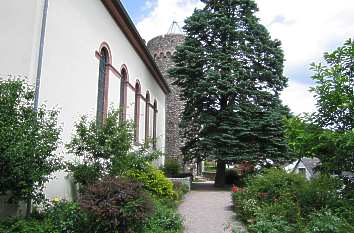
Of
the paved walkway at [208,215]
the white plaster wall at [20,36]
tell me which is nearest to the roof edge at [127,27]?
the white plaster wall at [20,36]

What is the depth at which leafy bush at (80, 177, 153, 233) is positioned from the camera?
7.68 m

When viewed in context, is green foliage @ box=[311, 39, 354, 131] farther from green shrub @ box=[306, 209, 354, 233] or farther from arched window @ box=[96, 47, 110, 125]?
arched window @ box=[96, 47, 110, 125]

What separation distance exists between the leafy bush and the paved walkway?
7.63 feet

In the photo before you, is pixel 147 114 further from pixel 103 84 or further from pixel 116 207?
pixel 116 207

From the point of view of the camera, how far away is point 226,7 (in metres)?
24.8

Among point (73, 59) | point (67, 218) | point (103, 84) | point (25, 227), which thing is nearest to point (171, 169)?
point (103, 84)

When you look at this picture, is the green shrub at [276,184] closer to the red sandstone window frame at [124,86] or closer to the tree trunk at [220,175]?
the red sandstone window frame at [124,86]

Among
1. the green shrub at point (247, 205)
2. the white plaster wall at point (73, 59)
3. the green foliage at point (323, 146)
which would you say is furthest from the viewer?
the green shrub at point (247, 205)

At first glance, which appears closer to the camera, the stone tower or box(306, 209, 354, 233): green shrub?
box(306, 209, 354, 233): green shrub

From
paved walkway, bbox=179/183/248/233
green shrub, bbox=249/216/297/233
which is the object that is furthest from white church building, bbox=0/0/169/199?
green shrub, bbox=249/216/297/233

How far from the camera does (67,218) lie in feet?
27.8

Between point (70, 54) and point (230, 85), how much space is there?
41.7 ft

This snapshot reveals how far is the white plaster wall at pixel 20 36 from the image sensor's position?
9297 millimetres

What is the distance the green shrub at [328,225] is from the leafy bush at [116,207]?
133 inches
